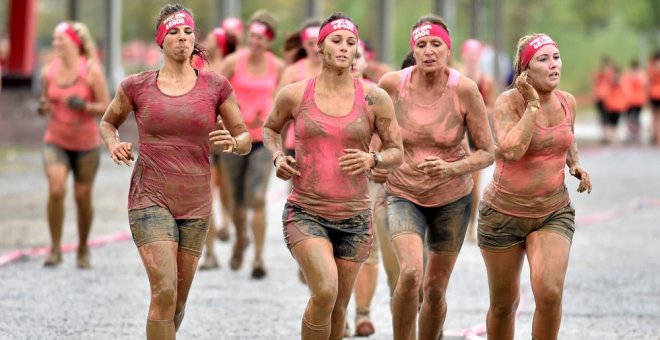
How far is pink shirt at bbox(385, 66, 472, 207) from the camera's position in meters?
8.55

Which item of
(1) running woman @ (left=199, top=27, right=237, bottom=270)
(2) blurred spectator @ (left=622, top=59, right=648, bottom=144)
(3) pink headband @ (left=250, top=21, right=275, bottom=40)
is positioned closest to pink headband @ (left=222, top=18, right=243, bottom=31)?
(1) running woman @ (left=199, top=27, right=237, bottom=270)

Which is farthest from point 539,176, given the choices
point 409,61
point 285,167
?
point 409,61

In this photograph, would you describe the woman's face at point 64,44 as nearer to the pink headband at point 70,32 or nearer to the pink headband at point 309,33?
the pink headband at point 70,32

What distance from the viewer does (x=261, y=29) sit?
12984mm

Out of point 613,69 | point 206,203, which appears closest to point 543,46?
point 206,203

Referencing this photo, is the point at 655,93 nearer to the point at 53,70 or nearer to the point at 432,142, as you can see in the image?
the point at 53,70

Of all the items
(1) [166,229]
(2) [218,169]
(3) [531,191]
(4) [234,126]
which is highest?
(4) [234,126]

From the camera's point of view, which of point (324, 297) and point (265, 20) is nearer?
point (324, 297)

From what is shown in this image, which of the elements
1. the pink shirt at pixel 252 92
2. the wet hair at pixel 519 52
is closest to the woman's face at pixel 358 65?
the wet hair at pixel 519 52

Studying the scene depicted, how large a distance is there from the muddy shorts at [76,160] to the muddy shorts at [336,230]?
201 inches

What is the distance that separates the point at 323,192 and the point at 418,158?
95 cm

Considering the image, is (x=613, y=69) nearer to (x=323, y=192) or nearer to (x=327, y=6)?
(x=327, y=6)

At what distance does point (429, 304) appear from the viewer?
859 cm

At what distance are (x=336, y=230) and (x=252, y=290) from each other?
13.7 ft
